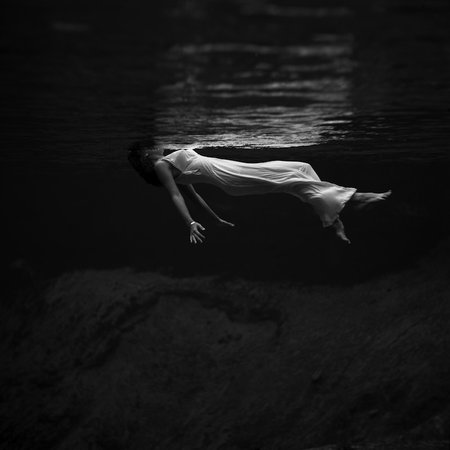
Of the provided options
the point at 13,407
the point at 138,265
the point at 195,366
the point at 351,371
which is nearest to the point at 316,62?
the point at 351,371

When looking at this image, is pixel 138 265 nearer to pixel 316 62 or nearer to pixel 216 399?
pixel 216 399

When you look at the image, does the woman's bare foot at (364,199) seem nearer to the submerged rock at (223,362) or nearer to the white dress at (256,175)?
the white dress at (256,175)

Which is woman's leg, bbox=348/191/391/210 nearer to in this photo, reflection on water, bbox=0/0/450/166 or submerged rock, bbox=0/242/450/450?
reflection on water, bbox=0/0/450/166

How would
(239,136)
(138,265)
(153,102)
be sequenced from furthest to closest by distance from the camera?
(138,265)
(239,136)
(153,102)

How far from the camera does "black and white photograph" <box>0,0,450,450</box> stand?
632 cm

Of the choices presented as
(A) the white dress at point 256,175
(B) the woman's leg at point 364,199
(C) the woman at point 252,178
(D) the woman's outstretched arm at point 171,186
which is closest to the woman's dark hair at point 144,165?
(C) the woman at point 252,178

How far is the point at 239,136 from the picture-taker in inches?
493

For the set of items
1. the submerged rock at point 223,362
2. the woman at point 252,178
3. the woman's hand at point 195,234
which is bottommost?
the submerged rock at point 223,362

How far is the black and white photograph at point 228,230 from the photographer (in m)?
6.32

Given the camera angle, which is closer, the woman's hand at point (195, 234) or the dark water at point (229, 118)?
the dark water at point (229, 118)

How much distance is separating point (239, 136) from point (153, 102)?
382 centimetres

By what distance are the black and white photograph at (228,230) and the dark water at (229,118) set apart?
53 millimetres

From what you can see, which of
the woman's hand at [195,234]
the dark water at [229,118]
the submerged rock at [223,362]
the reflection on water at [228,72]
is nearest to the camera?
the reflection on water at [228,72]

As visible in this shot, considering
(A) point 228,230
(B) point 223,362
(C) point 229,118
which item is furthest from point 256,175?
(A) point 228,230
